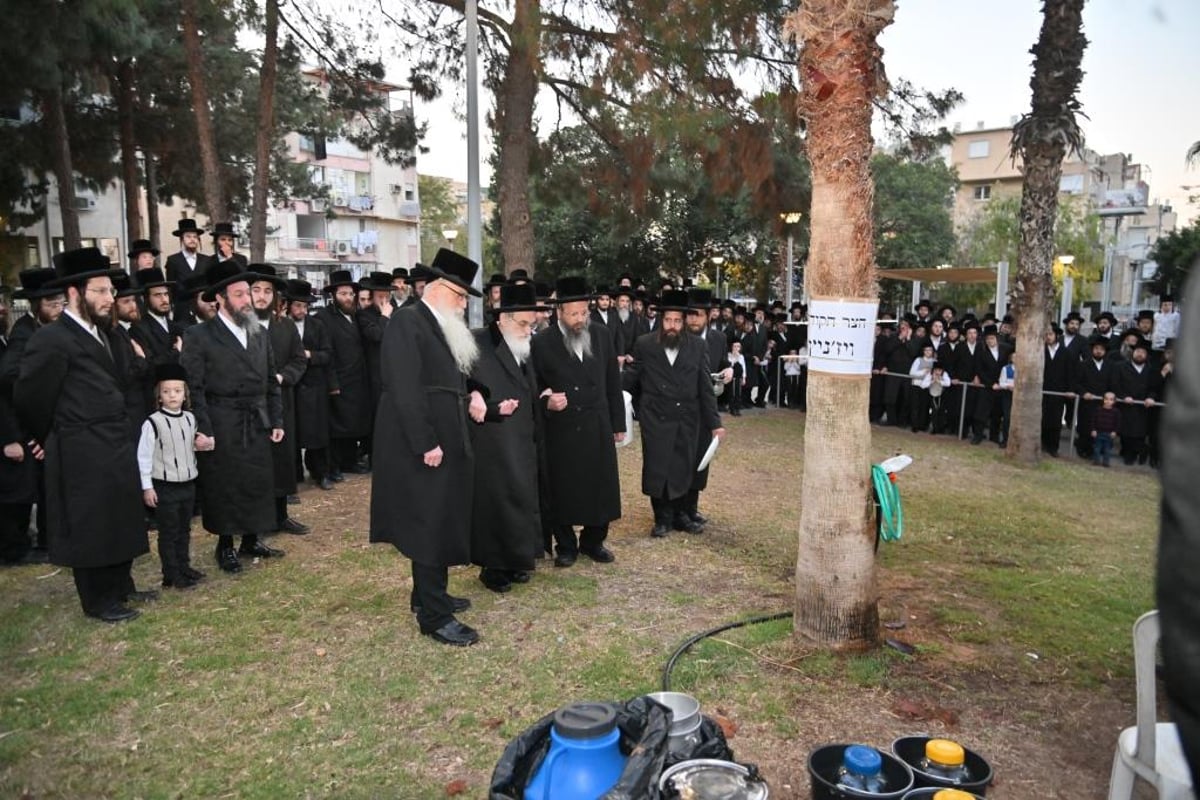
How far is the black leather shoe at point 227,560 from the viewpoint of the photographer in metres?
6.52

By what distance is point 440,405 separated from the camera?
5215 millimetres

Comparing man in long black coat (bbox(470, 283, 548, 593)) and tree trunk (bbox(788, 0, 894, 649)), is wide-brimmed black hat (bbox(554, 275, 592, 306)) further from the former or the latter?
tree trunk (bbox(788, 0, 894, 649))

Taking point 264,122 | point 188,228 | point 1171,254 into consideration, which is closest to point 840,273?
point 188,228

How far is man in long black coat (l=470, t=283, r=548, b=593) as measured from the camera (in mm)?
5926

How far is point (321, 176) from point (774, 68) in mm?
49656

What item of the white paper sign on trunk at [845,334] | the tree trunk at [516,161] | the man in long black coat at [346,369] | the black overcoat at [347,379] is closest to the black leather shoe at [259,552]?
the man in long black coat at [346,369]

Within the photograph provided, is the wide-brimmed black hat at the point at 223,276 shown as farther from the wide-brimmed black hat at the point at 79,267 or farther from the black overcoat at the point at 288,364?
the black overcoat at the point at 288,364

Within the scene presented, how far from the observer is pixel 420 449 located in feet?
16.2

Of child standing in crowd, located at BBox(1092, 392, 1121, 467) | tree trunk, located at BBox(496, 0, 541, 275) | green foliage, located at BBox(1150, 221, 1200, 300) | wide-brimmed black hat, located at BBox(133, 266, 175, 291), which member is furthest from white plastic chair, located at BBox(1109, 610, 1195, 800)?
green foliage, located at BBox(1150, 221, 1200, 300)

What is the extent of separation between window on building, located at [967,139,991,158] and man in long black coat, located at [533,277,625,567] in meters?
83.6

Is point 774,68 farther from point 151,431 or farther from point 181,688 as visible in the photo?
point 181,688

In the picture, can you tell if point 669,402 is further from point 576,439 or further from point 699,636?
point 699,636

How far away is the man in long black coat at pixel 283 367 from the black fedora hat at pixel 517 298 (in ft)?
7.39

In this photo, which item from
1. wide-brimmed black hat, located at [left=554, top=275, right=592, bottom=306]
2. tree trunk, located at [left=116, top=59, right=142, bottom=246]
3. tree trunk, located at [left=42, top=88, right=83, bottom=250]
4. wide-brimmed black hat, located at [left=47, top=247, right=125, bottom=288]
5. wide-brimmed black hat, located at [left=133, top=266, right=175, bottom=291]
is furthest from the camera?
tree trunk, located at [left=116, top=59, right=142, bottom=246]
